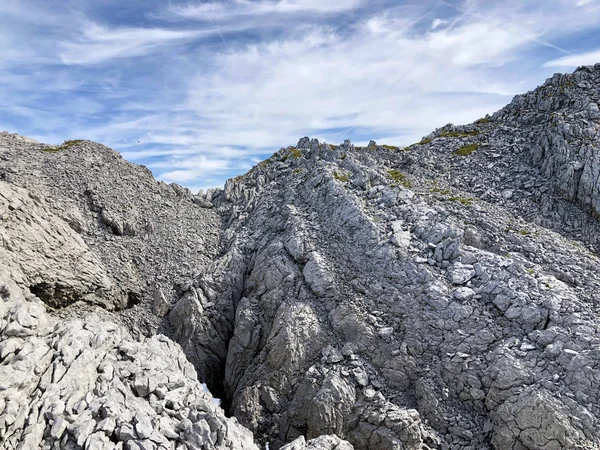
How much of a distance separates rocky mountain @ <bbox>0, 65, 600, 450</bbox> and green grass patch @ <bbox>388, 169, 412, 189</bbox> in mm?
316

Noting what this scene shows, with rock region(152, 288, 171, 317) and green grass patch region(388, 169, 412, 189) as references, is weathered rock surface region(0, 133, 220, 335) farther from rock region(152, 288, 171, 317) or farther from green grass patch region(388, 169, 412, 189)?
green grass patch region(388, 169, 412, 189)

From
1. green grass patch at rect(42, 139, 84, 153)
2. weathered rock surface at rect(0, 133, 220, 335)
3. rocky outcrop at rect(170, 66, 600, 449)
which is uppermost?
green grass patch at rect(42, 139, 84, 153)

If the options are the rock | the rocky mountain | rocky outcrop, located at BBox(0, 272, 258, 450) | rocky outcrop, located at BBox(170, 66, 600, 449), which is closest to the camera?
rocky outcrop, located at BBox(0, 272, 258, 450)

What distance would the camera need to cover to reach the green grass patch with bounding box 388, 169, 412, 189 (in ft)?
140

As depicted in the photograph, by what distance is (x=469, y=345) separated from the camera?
2800 cm

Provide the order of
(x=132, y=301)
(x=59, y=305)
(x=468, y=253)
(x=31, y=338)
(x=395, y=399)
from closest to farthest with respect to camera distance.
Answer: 1. (x=31, y=338)
2. (x=395, y=399)
3. (x=468, y=253)
4. (x=59, y=305)
5. (x=132, y=301)

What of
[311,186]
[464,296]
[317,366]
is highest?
[311,186]

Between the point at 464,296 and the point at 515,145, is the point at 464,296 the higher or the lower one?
the lower one

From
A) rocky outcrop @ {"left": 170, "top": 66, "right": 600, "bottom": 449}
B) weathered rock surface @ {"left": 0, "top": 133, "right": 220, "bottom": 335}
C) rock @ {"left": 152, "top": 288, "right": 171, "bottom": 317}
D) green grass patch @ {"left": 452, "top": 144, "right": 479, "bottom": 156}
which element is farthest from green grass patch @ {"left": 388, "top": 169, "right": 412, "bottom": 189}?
rock @ {"left": 152, "top": 288, "right": 171, "bottom": 317}

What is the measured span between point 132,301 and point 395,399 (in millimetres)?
25648

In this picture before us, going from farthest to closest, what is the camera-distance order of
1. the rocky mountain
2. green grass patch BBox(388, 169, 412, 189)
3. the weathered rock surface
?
green grass patch BBox(388, 169, 412, 189)
the weathered rock surface
the rocky mountain

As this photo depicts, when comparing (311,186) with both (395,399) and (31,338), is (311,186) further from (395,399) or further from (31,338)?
(31,338)

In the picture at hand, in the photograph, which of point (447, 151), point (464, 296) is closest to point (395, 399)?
point (464, 296)

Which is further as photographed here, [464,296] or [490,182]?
[490,182]
